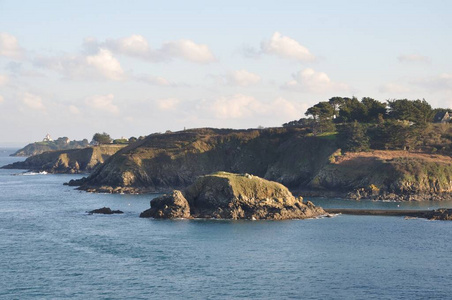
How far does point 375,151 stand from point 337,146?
9235 millimetres

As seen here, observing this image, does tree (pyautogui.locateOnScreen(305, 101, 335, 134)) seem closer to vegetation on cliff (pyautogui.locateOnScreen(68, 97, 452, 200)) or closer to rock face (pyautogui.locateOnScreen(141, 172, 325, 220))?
vegetation on cliff (pyautogui.locateOnScreen(68, 97, 452, 200))

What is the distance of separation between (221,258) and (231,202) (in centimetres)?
2654

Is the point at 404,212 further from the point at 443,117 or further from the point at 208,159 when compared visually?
the point at 443,117

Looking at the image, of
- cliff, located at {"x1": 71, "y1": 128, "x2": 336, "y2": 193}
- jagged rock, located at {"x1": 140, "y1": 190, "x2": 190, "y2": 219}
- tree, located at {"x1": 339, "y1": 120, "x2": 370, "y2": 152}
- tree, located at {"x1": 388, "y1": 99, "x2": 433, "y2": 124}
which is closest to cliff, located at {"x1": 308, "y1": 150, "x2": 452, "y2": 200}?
tree, located at {"x1": 339, "y1": 120, "x2": 370, "y2": 152}

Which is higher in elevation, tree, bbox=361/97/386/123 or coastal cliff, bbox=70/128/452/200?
tree, bbox=361/97/386/123

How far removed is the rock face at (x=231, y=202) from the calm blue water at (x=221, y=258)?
3.45m

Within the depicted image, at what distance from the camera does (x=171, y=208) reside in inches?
3565

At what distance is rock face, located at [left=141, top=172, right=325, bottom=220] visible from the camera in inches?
3543

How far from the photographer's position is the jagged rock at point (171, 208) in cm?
9025

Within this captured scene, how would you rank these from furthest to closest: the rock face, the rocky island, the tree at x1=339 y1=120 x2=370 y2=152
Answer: the tree at x1=339 y1=120 x2=370 y2=152, the rocky island, the rock face

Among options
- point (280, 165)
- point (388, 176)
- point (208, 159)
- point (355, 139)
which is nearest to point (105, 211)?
point (280, 165)

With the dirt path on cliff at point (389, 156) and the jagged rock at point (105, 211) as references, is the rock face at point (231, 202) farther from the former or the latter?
the dirt path on cliff at point (389, 156)

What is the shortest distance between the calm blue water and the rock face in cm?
345

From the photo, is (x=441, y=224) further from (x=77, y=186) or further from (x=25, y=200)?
(x=77, y=186)
